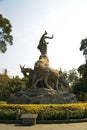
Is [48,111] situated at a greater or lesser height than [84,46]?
lesser

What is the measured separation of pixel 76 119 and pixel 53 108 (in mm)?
1935

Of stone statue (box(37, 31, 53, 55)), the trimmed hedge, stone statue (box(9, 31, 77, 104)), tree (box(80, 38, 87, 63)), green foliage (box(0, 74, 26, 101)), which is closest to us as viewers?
the trimmed hedge

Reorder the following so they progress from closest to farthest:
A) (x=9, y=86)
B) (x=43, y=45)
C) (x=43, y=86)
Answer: (x=43, y=86) < (x=43, y=45) < (x=9, y=86)

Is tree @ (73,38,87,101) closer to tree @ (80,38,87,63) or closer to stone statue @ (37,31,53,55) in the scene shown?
tree @ (80,38,87,63)

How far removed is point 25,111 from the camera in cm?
1891

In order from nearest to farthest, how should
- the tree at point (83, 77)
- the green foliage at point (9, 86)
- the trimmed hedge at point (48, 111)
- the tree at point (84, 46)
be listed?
the trimmed hedge at point (48, 111) → the tree at point (83, 77) → the tree at point (84, 46) → the green foliage at point (9, 86)

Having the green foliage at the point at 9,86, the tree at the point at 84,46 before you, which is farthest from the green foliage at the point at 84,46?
the green foliage at the point at 9,86

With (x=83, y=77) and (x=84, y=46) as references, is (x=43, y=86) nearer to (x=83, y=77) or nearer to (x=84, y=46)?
(x=83, y=77)

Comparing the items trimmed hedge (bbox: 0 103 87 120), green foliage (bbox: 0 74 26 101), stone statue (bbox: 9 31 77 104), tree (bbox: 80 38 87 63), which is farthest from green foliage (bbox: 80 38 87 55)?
trimmed hedge (bbox: 0 103 87 120)

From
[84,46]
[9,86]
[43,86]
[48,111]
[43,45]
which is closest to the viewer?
[48,111]

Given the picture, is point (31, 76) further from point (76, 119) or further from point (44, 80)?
point (76, 119)

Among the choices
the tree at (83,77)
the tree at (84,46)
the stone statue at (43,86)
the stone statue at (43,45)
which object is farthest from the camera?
the tree at (84,46)

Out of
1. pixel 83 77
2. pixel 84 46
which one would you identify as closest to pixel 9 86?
pixel 83 77

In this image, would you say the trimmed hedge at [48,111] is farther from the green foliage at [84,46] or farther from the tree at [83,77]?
the green foliage at [84,46]
